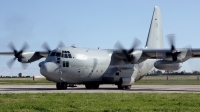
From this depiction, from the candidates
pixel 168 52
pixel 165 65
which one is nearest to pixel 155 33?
pixel 165 65

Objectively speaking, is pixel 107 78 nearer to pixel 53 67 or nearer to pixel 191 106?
pixel 53 67

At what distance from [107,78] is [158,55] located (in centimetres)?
569

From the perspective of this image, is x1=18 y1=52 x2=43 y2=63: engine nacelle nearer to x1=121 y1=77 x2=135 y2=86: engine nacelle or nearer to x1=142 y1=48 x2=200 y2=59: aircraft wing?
x1=121 y1=77 x2=135 y2=86: engine nacelle

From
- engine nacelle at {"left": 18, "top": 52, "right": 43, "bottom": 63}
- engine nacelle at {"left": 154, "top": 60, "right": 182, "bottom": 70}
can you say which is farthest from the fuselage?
engine nacelle at {"left": 18, "top": 52, "right": 43, "bottom": 63}

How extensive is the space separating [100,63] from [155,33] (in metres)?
11.5

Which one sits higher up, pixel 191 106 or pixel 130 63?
pixel 130 63

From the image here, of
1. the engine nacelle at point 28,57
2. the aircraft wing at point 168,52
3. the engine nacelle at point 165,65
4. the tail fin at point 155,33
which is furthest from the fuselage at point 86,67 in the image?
the engine nacelle at point 28,57

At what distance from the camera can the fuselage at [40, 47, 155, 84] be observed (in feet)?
109

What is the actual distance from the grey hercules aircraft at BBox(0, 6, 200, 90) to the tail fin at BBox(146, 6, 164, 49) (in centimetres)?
344

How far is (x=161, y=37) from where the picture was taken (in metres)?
46.7

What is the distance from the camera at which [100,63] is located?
37.2 meters

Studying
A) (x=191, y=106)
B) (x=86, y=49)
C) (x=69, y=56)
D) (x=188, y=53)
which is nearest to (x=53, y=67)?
(x=69, y=56)

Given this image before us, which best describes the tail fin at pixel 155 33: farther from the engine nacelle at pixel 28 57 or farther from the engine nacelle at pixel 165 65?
the engine nacelle at pixel 28 57

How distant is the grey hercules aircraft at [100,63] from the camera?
3366 cm
